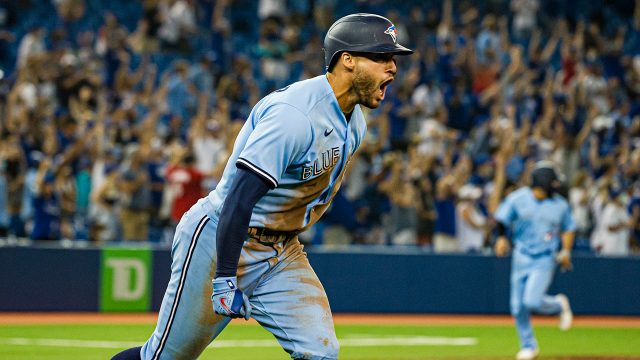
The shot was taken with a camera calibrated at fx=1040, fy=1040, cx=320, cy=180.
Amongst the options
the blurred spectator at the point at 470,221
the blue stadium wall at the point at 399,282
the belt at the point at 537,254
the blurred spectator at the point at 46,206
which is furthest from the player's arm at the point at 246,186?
the blurred spectator at the point at 470,221

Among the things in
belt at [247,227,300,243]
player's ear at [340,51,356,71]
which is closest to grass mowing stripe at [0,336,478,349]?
belt at [247,227,300,243]

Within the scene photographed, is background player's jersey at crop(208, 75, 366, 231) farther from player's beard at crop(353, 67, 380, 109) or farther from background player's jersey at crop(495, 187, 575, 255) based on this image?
background player's jersey at crop(495, 187, 575, 255)

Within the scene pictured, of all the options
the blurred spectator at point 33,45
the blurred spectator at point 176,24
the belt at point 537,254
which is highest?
the blurred spectator at point 176,24

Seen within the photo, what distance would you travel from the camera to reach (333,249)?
1567cm

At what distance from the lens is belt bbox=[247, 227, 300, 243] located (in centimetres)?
495

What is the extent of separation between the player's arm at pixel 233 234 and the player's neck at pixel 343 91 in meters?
0.65

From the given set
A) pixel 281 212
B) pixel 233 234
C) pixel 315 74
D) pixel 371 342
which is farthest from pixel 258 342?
pixel 233 234

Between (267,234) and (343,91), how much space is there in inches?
→ 30.6

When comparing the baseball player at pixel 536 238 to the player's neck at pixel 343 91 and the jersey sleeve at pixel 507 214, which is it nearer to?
the jersey sleeve at pixel 507 214

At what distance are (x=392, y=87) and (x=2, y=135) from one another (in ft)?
24.7

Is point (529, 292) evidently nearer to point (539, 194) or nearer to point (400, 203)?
point (539, 194)

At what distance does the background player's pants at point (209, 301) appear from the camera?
16.2ft

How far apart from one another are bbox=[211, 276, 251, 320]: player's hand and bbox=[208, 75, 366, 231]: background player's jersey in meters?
0.46

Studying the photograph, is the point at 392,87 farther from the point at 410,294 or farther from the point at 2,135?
the point at 2,135
